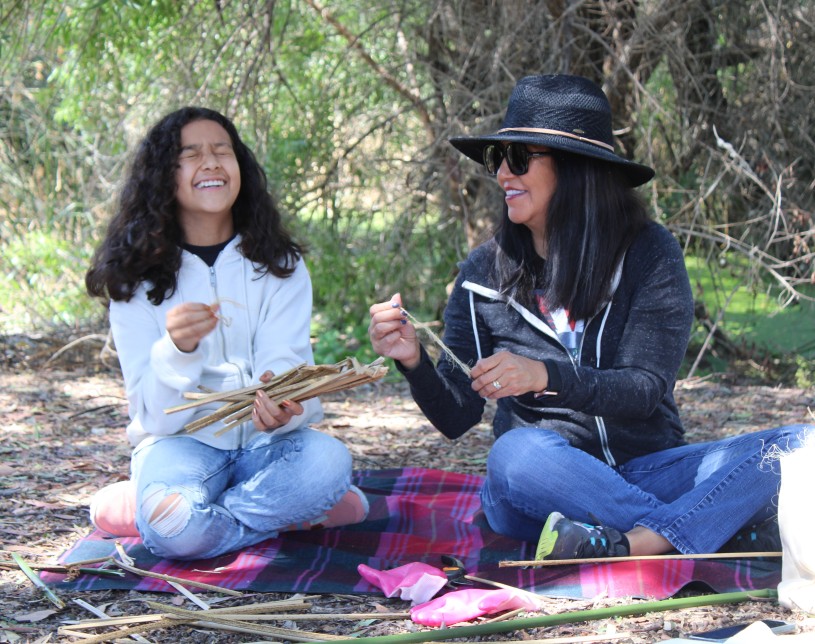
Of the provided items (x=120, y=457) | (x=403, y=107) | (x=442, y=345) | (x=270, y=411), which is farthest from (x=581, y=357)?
(x=403, y=107)

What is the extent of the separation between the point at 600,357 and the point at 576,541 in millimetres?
551

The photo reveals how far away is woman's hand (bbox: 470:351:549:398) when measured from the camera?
2486 millimetres

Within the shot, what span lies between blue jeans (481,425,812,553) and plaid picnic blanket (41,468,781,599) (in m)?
0.11

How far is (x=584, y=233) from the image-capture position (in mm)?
2789

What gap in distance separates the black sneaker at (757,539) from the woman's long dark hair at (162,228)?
1508 mm

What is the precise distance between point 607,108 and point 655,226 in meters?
0.37

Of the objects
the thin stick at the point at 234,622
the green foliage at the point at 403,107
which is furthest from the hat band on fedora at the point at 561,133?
the green foliage at the point at 403,107

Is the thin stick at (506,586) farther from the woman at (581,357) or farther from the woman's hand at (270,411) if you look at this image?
the woman's hand at (270,411)

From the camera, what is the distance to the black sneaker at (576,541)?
2547mm

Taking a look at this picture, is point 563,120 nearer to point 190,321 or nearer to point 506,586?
point 190,321

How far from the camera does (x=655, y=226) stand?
9.47ft

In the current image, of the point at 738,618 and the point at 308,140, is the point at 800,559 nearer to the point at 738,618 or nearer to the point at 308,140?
the point at 738,618

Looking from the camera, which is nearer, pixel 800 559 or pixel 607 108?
pixel 800 559

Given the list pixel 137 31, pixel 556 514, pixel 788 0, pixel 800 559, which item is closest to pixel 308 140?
pixel 137 31
